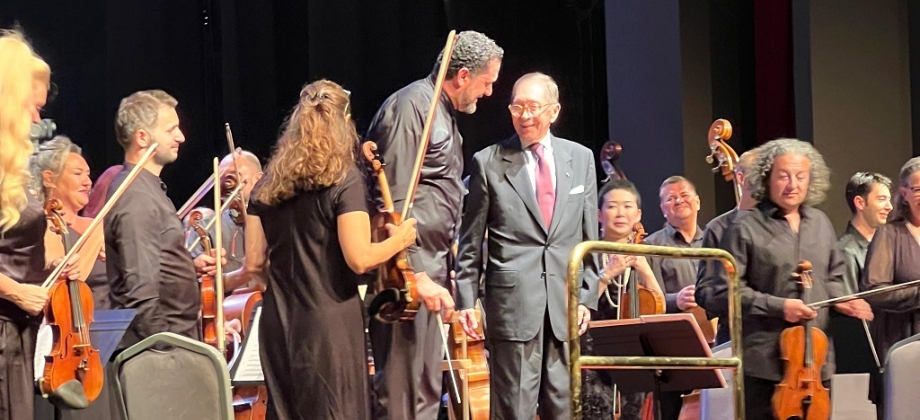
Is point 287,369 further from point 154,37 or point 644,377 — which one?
point 154,37

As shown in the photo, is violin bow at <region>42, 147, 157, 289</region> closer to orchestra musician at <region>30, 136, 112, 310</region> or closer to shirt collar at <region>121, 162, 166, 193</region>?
shirt collar at <region>121, 162, 166, 193</region>

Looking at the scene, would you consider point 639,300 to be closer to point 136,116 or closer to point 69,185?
point 136,116

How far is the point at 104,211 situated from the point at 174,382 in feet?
5.77

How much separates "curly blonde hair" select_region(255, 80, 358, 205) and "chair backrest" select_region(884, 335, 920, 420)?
5.22 feet

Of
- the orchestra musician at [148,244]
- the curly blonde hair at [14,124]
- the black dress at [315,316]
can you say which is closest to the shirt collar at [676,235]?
the orchestra musician at [148,244]

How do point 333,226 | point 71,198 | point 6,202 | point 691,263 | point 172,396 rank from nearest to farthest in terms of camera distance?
point 172,396 < point 6,202 < point 333,226 < point 71,198 < point 691,263

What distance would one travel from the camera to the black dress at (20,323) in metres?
3.71

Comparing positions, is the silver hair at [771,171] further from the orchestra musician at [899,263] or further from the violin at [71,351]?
the violin at [71,351]

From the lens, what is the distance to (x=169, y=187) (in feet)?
27.9

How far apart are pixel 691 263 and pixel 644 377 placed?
229 cm

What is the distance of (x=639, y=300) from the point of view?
5512mm

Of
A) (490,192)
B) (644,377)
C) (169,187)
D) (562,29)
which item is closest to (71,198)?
(490,192)

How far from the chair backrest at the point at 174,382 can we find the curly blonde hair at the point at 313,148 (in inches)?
35.5

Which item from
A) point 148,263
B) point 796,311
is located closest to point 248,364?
point 148,263
